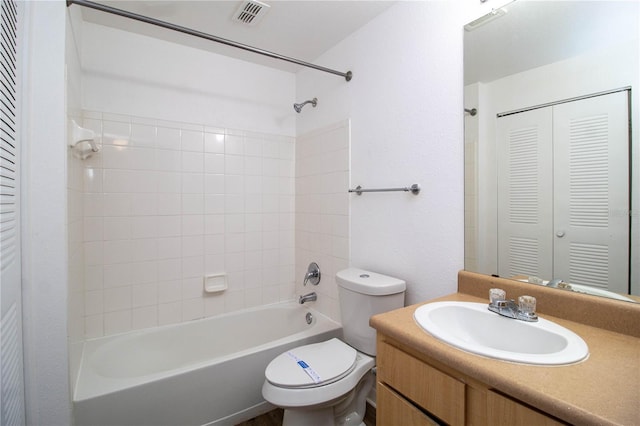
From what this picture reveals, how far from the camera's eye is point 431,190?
1.40 m

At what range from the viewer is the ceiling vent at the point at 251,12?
1566mm

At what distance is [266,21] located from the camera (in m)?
1.73

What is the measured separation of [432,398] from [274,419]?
123 cm

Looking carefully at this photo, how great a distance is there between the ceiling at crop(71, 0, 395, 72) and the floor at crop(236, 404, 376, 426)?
2.19 metres

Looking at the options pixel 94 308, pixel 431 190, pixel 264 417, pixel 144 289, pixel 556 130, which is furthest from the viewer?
pixel 144 289

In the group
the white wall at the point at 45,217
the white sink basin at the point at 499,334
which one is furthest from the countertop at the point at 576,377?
the white wall at the point at 45,217

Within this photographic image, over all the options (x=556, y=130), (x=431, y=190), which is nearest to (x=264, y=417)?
(x=431, y=190)

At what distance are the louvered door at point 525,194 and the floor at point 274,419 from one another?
3.71ft

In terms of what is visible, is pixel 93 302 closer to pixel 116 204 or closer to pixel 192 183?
pixel 116 204

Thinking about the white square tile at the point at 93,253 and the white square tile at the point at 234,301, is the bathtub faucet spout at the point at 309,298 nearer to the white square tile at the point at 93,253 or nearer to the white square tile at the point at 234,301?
the white square tile at the point at 234,301

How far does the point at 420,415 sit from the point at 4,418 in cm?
112

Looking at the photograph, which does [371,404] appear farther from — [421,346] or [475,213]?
[475,213]

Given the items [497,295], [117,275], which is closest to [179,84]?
[117,275]

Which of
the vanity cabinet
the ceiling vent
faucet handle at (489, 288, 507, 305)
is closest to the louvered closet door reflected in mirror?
faucet handle at (489, 288, 507, 305)
